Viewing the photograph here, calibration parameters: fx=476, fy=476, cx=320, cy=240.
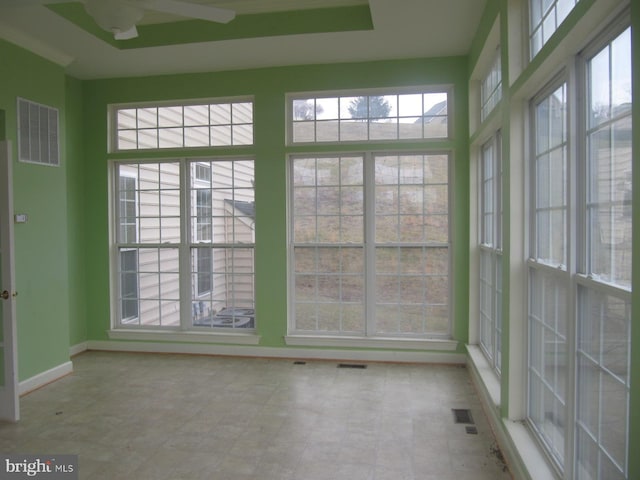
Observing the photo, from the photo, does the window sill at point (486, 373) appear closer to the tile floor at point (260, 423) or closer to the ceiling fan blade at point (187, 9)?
the tile floor at point (260, 423)

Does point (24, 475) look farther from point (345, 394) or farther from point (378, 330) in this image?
point (378, 330)

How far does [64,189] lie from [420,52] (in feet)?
12.5

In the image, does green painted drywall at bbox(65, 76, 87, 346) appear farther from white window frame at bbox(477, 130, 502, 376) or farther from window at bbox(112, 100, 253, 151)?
white window frame at bbox(477, 130, 502, 376)

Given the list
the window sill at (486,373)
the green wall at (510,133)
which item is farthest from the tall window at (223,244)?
the green wall at (510,133)

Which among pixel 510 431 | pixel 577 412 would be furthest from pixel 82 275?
pixel 577 412

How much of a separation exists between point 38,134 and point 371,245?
3390 mm

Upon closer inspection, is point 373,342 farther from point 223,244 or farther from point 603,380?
point 603,380

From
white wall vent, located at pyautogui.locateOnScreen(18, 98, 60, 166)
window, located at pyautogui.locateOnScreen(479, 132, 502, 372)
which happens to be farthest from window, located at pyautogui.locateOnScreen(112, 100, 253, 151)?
window, located at pyautogui.locateOnScreen(479, 132, 502, 372)

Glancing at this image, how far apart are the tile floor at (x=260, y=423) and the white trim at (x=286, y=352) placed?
0.46ft

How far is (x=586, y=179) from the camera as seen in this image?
197cm

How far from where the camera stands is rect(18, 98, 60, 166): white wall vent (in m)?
4.20

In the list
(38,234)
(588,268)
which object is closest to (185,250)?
(38,234)

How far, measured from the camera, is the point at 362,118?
511cm

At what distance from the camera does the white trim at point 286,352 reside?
499 centimetres
